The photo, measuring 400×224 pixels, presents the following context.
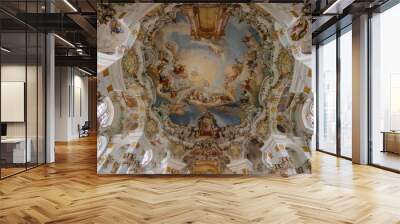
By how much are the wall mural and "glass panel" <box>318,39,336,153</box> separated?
3.66 m

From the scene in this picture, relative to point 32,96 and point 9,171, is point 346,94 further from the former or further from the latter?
point 9,171

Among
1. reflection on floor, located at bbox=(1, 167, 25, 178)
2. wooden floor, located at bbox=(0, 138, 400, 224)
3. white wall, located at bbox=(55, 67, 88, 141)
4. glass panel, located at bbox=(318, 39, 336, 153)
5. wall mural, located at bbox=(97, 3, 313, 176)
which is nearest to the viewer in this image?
wooden floor, located at bbox=(0, 138, 400, 224)

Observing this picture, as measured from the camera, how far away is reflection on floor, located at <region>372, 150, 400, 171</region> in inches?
285

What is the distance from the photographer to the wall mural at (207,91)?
6676mm

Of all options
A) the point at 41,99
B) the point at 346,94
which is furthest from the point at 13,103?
the point at 346,94

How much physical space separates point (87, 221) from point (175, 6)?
169 inches

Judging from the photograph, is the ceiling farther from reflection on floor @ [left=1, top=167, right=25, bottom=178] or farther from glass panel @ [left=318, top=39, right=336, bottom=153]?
glass panel @ [left=318, top=39, right=336, bottom=153]

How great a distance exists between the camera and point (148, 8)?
6691 mm

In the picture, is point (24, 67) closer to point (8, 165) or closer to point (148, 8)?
point (8, 165)

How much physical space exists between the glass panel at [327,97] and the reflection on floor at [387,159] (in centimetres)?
202

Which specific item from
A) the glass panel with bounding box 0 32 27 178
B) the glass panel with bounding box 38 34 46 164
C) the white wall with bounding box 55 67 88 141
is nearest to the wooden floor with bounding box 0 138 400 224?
the glass panel with bounding box 0 32 27 178

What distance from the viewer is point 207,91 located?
22.0 feet

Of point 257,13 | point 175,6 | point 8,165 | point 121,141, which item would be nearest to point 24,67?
point 8,165

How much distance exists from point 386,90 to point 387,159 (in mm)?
1454
